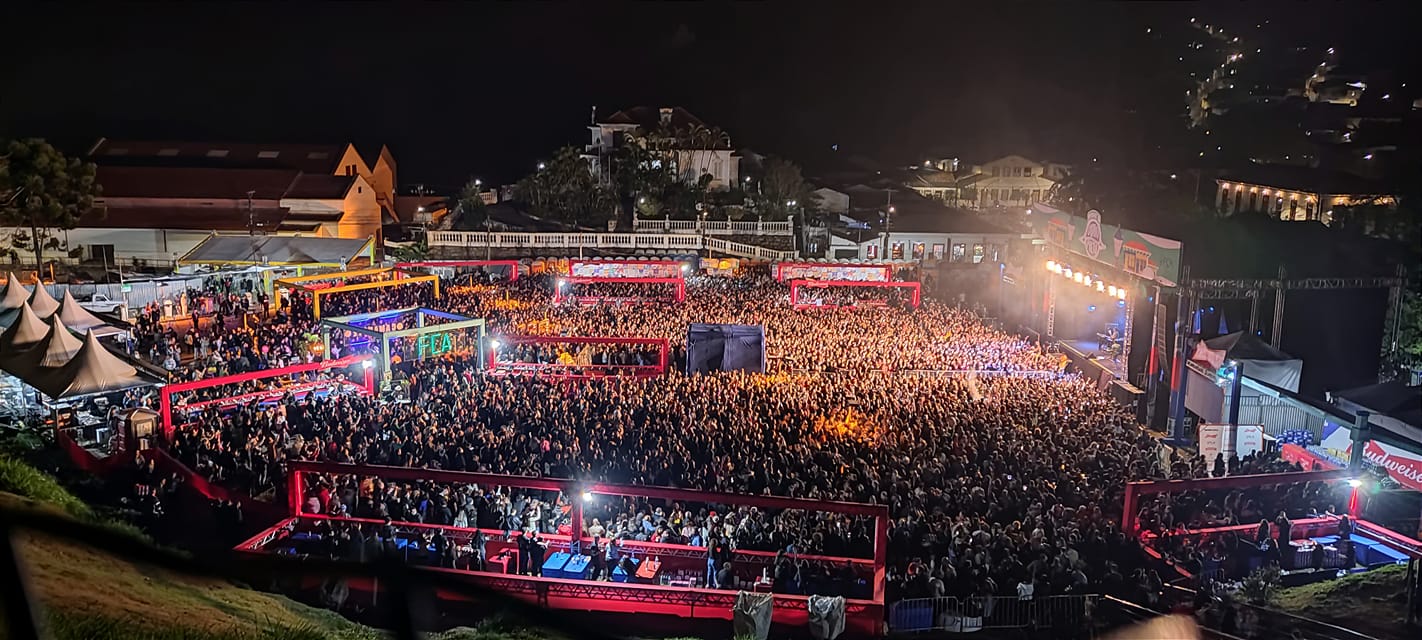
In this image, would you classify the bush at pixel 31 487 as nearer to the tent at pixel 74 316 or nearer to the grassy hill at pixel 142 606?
the grassy hill at pixel 142 606

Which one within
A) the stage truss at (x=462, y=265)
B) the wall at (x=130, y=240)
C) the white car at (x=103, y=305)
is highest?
the wall at (x=130, y=240)

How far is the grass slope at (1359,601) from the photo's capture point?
33.4ft

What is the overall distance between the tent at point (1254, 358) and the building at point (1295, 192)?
2021cm

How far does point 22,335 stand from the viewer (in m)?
16.8

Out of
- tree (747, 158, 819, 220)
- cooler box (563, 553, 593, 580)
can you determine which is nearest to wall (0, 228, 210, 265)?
tree (747, 158, 819, 220)

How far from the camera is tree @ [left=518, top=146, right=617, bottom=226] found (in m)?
48.2

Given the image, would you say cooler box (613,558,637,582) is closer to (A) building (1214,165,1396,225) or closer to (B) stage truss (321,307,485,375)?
(B) stage truss (321,307,485,375)

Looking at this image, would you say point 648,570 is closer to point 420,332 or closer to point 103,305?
point 420,332

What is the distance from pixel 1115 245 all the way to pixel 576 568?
686 inches

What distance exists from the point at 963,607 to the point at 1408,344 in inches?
889

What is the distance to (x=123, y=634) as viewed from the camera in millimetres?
3635

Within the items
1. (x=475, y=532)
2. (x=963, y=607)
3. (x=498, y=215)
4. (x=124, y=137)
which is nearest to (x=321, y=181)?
(x=498, y=215)

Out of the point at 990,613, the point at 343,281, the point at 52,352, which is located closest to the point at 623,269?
the point at 343,281

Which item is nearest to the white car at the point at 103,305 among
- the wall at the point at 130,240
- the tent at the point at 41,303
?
the tent at the point at 41,303
